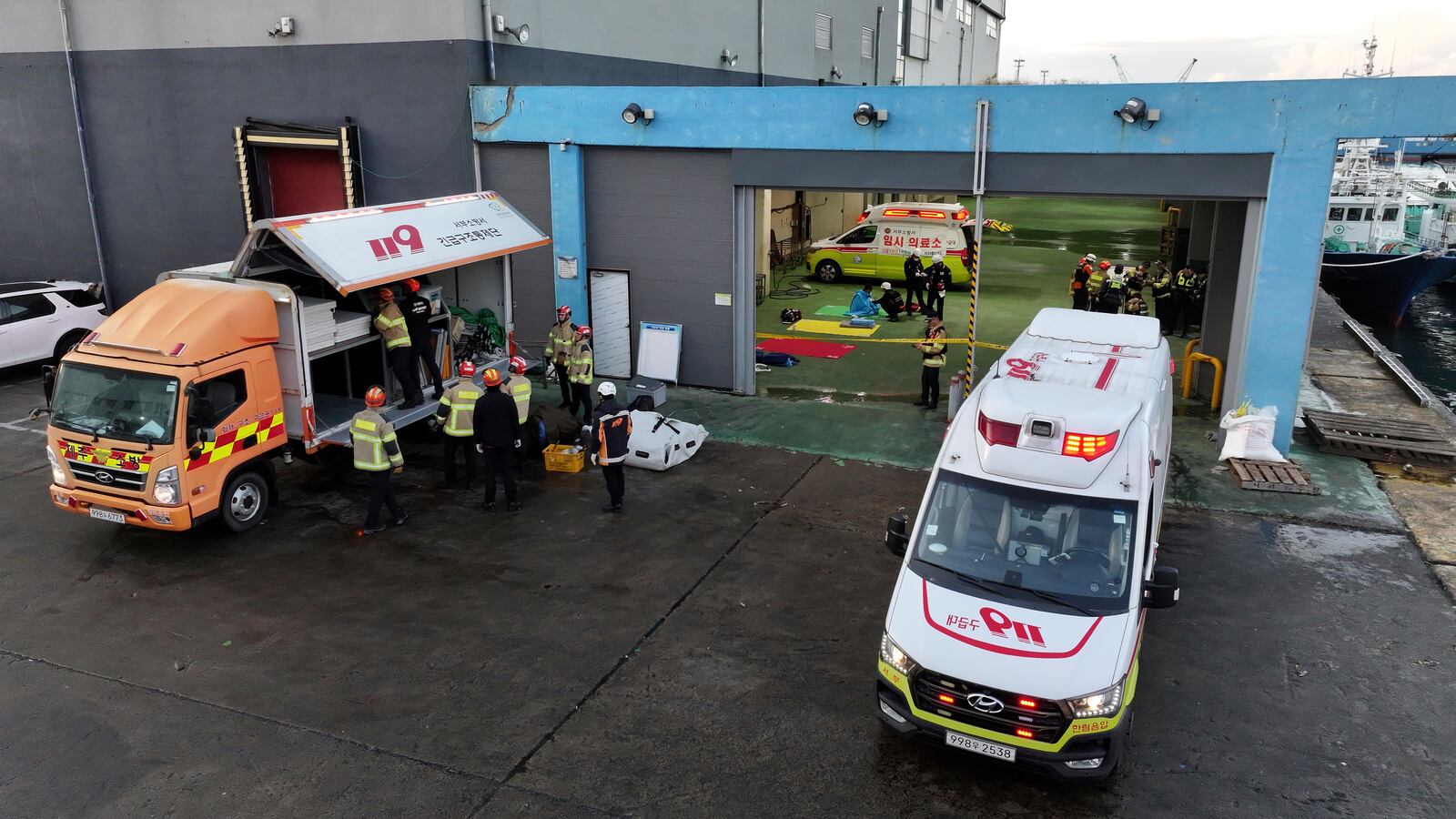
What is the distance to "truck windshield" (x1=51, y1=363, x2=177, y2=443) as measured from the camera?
10.2m

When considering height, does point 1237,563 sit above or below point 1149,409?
below

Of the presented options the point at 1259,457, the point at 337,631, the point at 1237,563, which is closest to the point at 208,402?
the point at 337,631

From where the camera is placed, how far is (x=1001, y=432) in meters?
7.57

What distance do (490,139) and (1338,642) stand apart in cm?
1431

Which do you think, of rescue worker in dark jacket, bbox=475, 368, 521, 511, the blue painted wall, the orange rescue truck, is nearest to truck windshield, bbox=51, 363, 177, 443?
the orange rescue truck

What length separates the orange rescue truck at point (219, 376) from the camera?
33.6 ft

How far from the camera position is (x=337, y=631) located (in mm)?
9078

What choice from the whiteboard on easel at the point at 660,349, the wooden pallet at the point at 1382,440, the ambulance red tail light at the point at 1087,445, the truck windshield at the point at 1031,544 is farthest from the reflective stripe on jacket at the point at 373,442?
the wooden pallet at the point at 1382,440

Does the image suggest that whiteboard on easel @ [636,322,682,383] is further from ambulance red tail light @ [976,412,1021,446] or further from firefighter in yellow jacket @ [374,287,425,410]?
ambulance red tail light @ [976,412,1021,446]

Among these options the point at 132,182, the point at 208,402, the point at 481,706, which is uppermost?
the point at 132,182

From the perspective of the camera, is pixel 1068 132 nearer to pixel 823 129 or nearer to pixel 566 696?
pixel 823 129

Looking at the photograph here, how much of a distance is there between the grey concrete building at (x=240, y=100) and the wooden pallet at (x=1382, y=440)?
14.1 meters

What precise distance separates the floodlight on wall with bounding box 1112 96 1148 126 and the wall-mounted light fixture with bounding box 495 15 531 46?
10047 millimetres

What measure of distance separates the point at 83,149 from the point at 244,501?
500 inches
